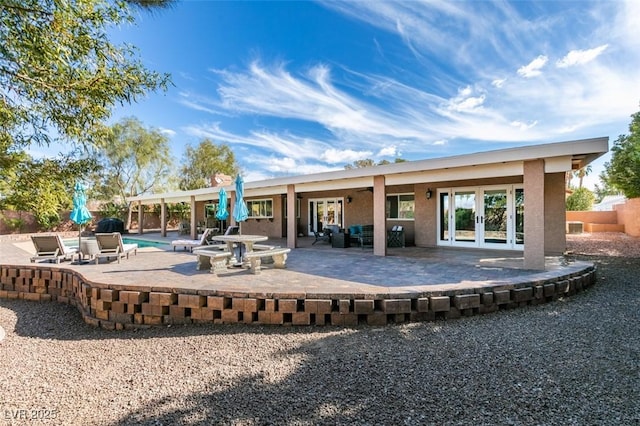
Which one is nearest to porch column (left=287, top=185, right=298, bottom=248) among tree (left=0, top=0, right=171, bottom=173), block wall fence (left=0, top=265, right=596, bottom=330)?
block wall fence (left=0, top=265, right=596, bottom=330)

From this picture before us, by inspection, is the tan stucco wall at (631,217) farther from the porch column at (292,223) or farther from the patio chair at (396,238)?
the porch column at (292,223)

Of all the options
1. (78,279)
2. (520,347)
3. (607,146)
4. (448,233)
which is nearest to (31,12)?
(78,279)

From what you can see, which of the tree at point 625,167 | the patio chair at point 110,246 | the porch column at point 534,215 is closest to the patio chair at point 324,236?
the patio chair at point 110,246

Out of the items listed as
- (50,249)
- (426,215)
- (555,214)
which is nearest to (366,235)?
(426,215)

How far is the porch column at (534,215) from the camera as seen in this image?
6539mm

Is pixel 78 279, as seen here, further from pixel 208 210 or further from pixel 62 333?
pixel 208 210

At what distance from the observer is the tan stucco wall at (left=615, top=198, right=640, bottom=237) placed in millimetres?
16562

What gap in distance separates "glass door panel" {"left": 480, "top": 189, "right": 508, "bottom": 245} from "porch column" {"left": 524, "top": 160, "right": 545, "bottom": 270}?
353 centimetres

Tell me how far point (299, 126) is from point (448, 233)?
21192mm

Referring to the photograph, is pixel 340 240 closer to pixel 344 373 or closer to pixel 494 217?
pixel 494 217

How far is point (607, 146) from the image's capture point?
5680 mm

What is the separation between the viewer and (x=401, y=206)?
1280 centimetres

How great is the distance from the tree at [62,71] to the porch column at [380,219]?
6529 millimetres

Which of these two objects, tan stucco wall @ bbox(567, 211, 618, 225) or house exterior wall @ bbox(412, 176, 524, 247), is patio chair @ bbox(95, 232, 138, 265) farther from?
tan stucco wall @ bbox(567, 211, 618, 225)
